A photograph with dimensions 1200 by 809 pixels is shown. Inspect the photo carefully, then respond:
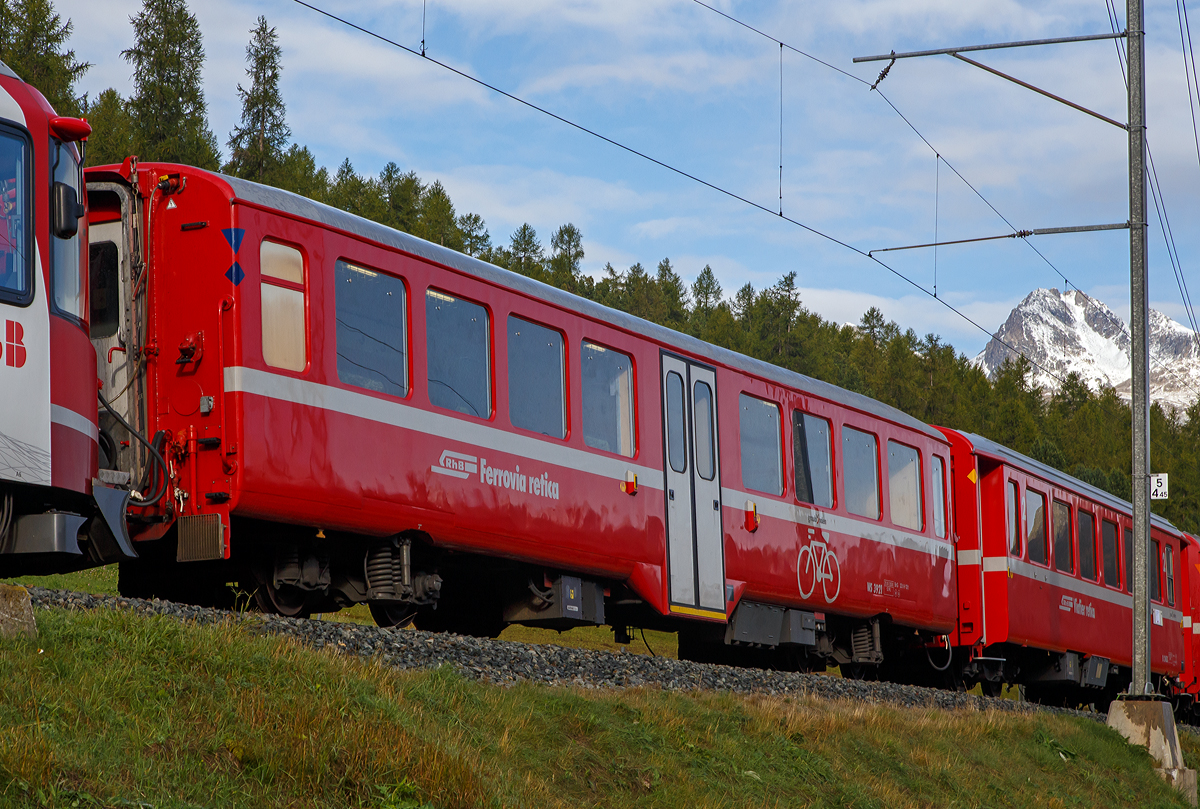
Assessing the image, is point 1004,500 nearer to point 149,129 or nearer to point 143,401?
point 143,401

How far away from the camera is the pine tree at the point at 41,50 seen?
44.9 metres

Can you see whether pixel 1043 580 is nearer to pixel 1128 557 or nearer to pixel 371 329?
pixel 1128 557

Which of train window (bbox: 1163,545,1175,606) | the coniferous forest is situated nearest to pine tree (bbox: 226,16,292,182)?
the coniferous forest

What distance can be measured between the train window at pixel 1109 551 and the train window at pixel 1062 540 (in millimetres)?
1475

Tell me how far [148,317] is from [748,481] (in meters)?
6.74

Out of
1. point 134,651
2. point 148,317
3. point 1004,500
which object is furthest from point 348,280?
point 1004,500

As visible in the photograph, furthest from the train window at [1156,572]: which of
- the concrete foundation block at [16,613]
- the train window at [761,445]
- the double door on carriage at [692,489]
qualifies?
the concrete foundation block at [16,613]

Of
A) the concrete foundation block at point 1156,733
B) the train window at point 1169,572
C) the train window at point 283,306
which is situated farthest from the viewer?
the train window at point 1169,572

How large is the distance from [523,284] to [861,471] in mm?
6220

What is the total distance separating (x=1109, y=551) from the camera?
22359 mm

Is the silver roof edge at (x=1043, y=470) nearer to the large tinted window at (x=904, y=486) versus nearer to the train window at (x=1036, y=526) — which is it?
the train window at (x=1036, y=526)

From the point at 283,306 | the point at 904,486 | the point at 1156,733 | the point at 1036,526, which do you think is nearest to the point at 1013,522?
the point at 1036,526

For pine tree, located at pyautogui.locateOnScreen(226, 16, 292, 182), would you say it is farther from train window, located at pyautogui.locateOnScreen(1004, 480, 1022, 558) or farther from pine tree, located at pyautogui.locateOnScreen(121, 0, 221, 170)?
train window, located at pyautogui.locateOnScreen(1004, 480, 1022, 558)

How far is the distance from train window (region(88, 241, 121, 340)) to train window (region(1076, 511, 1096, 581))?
15.8 m
